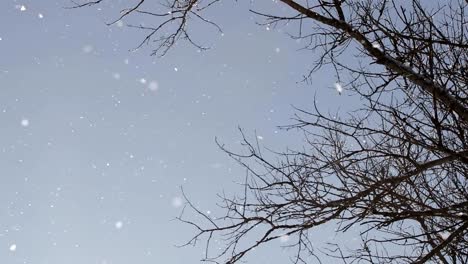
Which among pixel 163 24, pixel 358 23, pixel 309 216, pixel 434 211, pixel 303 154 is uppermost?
pixel 163 24

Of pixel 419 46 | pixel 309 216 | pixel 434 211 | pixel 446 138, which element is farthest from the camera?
pixel 446 138

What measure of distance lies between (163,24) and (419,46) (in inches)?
78.1

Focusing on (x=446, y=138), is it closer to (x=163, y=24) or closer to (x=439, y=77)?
(x=439, y=77)

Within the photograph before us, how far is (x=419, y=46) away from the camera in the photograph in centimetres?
337

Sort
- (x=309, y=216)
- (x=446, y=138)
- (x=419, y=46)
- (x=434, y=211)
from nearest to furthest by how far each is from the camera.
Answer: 1. (x=434, y=211)
2. (x=309, y=216)
3. (x=419, y=46)
4. (x=446, y=138)

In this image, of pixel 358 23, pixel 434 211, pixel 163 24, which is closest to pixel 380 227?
pixel 434 211

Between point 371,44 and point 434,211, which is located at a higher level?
point 371,44

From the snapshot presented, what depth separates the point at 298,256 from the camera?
350 cm

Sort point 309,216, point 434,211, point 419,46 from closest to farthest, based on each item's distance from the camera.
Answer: point 434,211, point 309,216, point 419,46

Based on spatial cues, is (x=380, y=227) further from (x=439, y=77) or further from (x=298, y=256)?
(x=439, y=77)

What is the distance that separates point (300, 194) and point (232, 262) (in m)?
0.63

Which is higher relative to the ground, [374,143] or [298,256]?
[374,143]

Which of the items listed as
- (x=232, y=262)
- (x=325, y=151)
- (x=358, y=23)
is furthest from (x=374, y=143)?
(x=232, y=262)

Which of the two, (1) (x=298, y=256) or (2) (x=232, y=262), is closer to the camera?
(2) (x=232, y=262)
